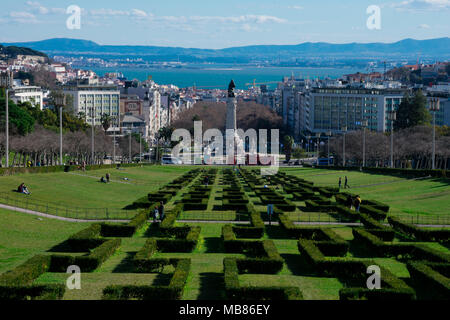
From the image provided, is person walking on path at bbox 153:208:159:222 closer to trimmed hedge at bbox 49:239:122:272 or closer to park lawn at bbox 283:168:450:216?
trimmed hedge at bbox 49:239:122:272

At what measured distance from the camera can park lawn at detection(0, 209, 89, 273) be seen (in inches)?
1013

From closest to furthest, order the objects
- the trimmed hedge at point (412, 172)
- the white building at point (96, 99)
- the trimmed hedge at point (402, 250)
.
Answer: the trimmed hedge at point (402, 250) < the trimmed hedge at point (412, 172) < the white building at point (96, 99)

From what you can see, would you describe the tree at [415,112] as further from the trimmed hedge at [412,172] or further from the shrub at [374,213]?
the shrub at [374,213]

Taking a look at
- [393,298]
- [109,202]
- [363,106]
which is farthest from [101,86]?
[393,298]

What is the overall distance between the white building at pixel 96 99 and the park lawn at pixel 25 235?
13785 cm

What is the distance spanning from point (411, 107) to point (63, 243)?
113688 millimetres

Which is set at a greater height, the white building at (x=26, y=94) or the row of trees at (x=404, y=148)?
the white building at (x=26, y=94)

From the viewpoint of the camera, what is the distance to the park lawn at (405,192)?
142 feet

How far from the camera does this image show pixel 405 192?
175 ft

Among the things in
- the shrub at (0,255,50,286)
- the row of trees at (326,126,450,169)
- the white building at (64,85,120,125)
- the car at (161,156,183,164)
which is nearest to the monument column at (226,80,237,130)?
the car at (161,156,183,164)

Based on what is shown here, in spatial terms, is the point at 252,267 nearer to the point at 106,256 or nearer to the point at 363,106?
the point at 106,256

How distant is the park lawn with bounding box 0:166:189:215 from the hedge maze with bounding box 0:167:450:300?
22.2ft

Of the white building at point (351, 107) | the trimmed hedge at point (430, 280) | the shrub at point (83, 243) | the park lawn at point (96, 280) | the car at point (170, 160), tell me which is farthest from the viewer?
the white building at point (351, 107)

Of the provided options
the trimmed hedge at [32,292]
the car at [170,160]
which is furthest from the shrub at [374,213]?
the car at [170,160]
